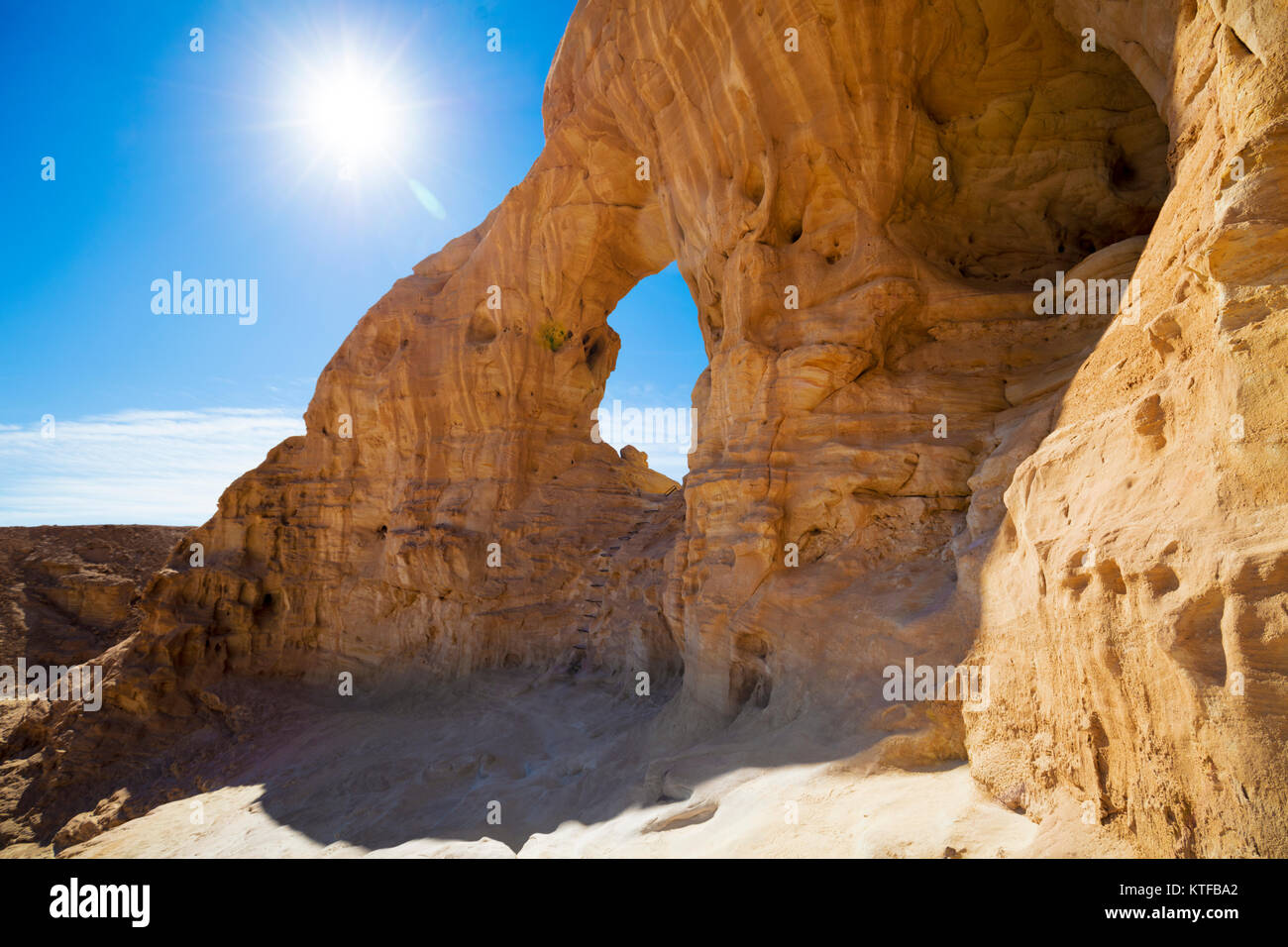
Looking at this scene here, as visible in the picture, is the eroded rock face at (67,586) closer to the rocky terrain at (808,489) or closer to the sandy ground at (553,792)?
the rocky terrain at (808,489)


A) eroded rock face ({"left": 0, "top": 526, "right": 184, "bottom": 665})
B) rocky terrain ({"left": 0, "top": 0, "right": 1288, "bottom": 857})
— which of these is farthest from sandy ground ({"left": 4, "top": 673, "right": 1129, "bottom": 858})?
eroded rock face ({"left": 0, "top": 526, "right": 184, "bottom": 665})

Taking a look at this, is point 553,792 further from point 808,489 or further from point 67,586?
point 67,586

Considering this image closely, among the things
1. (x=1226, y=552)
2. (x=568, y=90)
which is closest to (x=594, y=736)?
(x=1226, y=552)

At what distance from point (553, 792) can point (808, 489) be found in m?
5.04

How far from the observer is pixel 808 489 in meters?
8.13

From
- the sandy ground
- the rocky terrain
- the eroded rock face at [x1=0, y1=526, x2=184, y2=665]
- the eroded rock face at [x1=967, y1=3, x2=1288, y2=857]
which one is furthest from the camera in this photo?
the eroded rock face at [x1=0, y1=526, x2=184, y2=665]

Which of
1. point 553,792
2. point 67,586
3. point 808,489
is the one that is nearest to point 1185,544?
point 808,489

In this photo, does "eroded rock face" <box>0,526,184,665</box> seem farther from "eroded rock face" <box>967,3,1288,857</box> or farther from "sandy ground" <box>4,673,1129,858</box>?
"eroded rock face" <box>967,3,1288,857</box>

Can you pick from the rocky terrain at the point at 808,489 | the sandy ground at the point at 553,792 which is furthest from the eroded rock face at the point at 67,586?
the sandy ground at the point at 553,792

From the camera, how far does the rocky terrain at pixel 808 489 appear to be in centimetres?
335

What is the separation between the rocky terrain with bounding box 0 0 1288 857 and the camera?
3348 millimetres

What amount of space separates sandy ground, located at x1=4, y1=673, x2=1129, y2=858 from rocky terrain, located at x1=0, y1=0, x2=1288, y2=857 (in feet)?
0.24

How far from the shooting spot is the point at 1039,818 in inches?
152

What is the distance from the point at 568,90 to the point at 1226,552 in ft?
49.5
